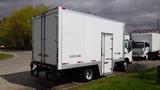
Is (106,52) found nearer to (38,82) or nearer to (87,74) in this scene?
(87,74)

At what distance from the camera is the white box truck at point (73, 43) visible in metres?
11.3

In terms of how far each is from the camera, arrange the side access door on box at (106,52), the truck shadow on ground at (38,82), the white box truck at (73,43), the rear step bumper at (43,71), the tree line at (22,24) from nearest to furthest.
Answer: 1. the white box truck at (73,43)
2. the rear step bumper at (43,71)
3. the truck shadow on ground at (38,82)
4. the side access door on box at (106,52)
5. the tree line at (22,24)

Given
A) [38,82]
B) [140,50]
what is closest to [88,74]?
[38,82]

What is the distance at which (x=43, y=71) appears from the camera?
13.4 meters

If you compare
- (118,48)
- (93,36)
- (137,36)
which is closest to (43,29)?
(93,36)

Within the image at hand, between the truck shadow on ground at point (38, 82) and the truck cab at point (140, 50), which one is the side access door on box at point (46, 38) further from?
the truck cab at point (140, 50)

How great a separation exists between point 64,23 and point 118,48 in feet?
16.8

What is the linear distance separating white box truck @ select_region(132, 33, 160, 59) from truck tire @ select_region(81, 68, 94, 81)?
1582 centimetres

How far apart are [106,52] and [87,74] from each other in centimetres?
183

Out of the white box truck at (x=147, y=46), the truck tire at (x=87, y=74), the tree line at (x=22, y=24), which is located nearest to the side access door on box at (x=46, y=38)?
the truck tire at (x=87, y=74)

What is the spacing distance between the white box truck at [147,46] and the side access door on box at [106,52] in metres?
14.2

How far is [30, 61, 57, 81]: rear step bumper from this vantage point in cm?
1153

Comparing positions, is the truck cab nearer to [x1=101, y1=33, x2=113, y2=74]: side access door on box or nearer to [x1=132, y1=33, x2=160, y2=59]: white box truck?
[x1=132, y1=33, x2=160, y2=59]: white box truck

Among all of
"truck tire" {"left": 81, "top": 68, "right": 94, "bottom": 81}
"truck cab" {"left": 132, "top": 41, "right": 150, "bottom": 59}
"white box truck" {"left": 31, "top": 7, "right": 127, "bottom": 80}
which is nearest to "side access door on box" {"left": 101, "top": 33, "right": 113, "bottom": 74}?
"white box truck" {"left": 31, "top": 7, "right": 127, "bottom": 80}
